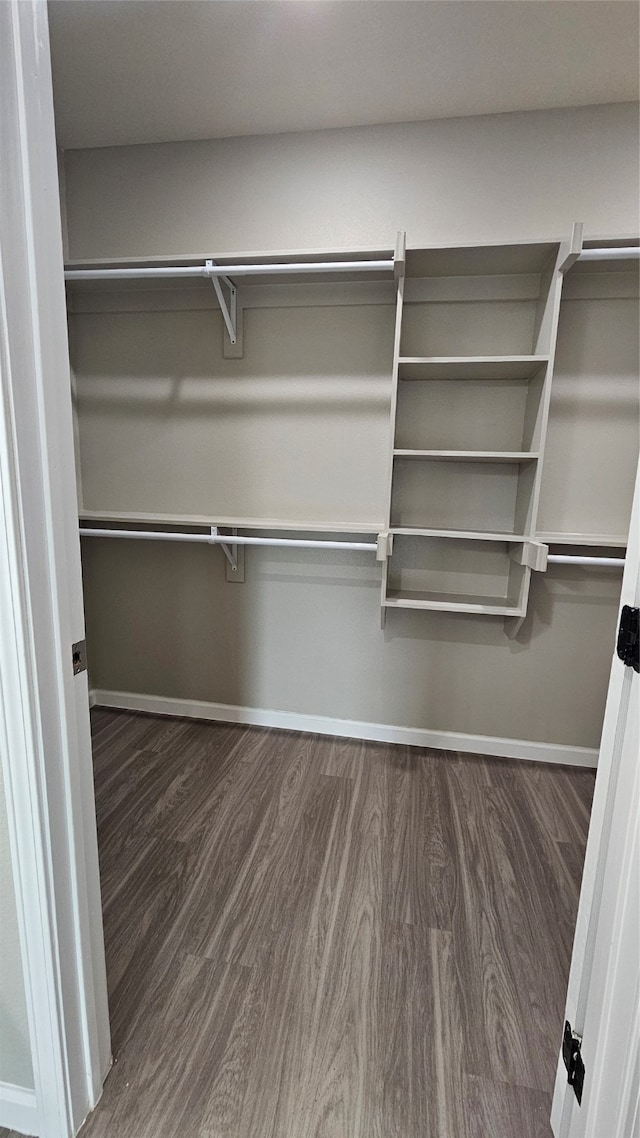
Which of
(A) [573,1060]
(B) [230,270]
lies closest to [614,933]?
(A) [573,1060]

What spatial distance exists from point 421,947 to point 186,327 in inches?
96.3

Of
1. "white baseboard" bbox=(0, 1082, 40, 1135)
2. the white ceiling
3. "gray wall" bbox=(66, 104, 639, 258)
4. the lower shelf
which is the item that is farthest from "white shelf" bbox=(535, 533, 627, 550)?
"white baseboard" bbox=(0, 1082, 40, 1135)

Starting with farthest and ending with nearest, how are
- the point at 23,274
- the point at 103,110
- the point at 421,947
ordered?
the point at 103,110 → the point at 421,947 → the point at 23,274

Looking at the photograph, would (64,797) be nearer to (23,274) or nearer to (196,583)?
(23,274)

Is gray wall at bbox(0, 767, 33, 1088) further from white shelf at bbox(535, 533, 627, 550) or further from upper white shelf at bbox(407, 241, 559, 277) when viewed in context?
upper white shelf at bbox(407, 241, 559, 277)

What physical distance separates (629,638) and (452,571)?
1.50 metres

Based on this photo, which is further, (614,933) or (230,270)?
(230,270)

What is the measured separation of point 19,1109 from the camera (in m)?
0.98

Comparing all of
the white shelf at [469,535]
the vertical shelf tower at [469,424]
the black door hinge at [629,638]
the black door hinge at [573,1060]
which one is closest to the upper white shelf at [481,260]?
the vertical shelf tower at [469,424]

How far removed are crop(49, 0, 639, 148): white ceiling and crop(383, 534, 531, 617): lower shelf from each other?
162cm

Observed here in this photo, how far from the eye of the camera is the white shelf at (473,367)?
1804 millimetres

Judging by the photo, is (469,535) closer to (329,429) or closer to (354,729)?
(329,429)

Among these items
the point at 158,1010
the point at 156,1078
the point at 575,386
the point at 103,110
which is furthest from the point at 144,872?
the point at 103,110

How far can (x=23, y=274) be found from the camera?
723 mm
